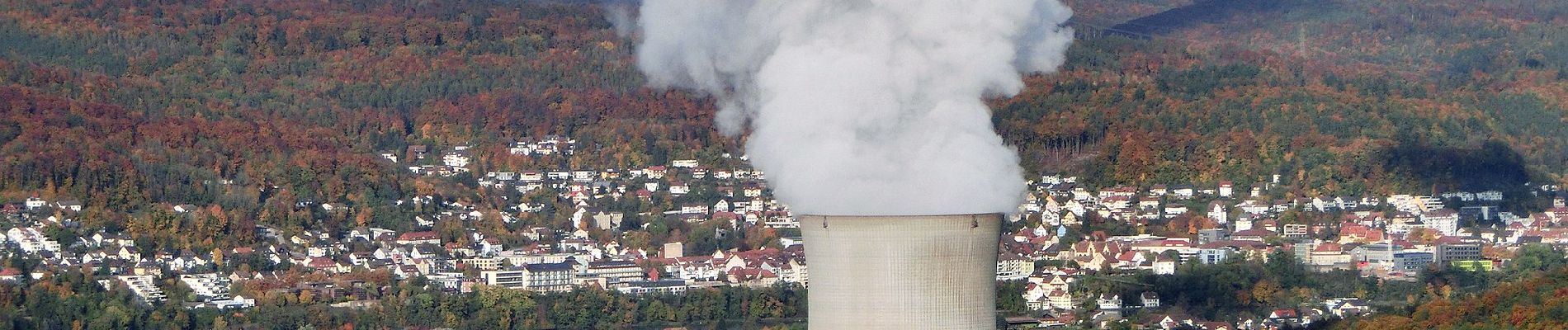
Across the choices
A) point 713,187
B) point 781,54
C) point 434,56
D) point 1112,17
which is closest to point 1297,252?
point 713,187

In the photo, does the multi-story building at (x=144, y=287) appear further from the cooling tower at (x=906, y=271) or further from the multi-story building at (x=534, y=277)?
the cooling tower at (x=906, y=271)

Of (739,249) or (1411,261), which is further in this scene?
(739,249)

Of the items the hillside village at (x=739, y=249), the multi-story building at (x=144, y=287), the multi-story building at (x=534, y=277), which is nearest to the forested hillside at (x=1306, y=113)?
the hillside village at (x=739, y=249)

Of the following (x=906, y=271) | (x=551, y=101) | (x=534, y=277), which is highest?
(x=551, y=101)

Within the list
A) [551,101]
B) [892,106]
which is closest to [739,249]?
[551,101]

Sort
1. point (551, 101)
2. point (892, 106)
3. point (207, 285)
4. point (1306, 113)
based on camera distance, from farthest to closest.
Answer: point (551, 101) < point (1306, 113) < point (207, 285) < point (892, 106)

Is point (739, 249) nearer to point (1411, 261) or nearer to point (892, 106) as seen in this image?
point (1411, 261)
